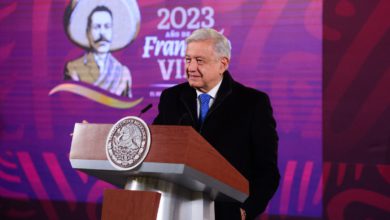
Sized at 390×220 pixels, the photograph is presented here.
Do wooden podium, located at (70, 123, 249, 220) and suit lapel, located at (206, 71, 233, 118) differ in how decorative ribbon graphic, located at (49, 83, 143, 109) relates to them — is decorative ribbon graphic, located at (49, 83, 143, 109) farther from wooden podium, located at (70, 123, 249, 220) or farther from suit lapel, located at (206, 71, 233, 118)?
wooden podium, located at (70, 123, 249, 220)

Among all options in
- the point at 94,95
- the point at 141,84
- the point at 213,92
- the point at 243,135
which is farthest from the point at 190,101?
the point at 94,95

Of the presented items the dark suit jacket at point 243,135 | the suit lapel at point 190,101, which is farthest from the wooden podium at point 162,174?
the suit lapel at point 190,101

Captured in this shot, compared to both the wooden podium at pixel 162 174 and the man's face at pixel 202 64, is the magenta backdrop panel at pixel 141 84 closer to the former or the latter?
the man's face at pixel 202 64

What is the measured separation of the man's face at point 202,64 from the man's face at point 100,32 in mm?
2036

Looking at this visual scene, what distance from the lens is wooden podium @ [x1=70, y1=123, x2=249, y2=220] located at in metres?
1.40

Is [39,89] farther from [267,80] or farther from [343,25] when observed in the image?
[343,25]

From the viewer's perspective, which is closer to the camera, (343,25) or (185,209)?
(185,209)

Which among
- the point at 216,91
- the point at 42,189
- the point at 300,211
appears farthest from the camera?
the point at 42,189

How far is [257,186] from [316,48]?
6.03 ft

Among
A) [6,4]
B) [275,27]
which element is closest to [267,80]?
[275,27]

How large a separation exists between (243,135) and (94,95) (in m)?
2.17

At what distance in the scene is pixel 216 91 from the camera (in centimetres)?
207

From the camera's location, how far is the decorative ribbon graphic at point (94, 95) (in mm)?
3898

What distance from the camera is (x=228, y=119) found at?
1999 mm
